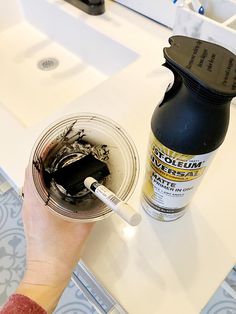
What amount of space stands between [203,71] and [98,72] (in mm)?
610

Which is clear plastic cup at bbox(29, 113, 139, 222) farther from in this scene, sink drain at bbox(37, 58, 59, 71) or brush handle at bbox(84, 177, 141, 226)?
sink drain at bbox(37, 58, 59, 71)

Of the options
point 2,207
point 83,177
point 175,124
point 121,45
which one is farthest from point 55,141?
point 2,207

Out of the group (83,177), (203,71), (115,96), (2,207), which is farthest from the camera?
(2,207)

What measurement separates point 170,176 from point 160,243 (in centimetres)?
12

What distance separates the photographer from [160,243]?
0.39m

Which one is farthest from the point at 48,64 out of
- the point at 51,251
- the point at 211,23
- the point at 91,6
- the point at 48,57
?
the point at 51,251

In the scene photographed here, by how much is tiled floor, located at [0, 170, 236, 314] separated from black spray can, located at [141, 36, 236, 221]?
2.39ft

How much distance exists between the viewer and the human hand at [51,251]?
1.21ft

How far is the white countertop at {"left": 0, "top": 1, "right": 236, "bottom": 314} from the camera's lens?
1.17ft

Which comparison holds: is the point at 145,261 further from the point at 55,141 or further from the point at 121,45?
the point at 121,45

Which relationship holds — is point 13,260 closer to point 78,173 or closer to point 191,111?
point 78,173

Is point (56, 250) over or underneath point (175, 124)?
underneath

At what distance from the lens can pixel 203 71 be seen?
0.24 metres

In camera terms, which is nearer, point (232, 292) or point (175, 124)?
point (175, 124)
